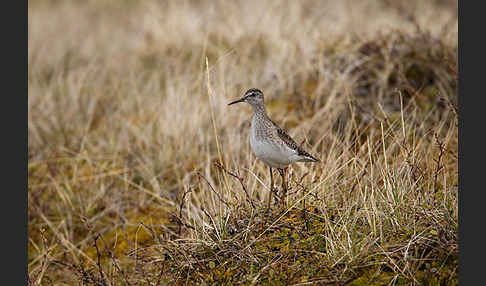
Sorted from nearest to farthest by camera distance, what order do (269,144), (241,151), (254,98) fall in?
(269,144)
(254,98)
(241,151)

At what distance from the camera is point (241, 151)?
568cm

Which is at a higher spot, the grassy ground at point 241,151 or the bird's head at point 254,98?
the bird's head at point 254,98

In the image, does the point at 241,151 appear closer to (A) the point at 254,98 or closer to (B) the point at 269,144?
(A) the point at 254,98

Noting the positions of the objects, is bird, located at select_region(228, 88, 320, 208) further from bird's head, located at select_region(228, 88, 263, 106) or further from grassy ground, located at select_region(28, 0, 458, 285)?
grassy ground, located at select_region(28, 0, 458, 285)

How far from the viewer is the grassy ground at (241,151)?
3615 mm

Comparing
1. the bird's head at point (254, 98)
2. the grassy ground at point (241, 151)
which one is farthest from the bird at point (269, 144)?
the grassy ground at point (241, 151)

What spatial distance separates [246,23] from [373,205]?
5607mm

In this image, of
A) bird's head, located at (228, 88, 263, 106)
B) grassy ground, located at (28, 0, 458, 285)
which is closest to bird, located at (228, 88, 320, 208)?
bird's head, located at (228, 88, 263, 106)

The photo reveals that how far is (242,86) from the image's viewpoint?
6738mm

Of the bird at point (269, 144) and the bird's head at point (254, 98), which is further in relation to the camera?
the bird's head at point (254, 98)

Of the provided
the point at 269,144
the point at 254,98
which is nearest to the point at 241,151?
the point at 254,98

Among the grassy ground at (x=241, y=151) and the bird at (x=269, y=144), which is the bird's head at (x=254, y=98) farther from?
the grassy ground at (x=241, y=151)

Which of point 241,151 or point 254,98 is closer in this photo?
point 254,98

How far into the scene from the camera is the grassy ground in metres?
Answer: 3.62
